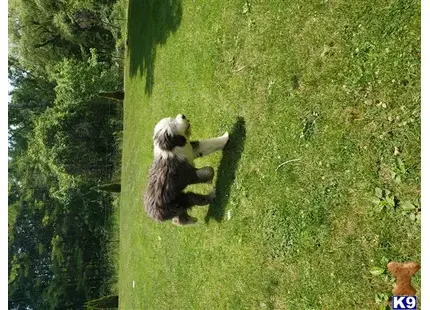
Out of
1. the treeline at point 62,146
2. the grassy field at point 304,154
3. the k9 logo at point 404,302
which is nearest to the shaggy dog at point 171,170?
the grassy field at point 304,154

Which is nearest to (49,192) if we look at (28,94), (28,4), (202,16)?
(28,94)

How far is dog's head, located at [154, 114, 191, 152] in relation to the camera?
7.11 m

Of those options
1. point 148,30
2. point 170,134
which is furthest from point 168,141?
point 148,30

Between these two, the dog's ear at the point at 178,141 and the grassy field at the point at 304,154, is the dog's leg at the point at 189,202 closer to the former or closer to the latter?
the grassy field at the point at 304,154

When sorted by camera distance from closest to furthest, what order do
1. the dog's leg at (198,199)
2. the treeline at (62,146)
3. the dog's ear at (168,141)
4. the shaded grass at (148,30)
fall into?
the dog's ear at (168,141)
the dog's leg at (198,199)
the shaded grass at (148,30)
the treeline at (62,146)

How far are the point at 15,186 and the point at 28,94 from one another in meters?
7.37

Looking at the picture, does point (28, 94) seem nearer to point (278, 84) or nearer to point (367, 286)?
point (278, 84)

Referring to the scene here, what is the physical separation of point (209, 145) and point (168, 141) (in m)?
1.20

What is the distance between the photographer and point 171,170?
23.7 ft

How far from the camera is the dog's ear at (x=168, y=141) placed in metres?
7.10

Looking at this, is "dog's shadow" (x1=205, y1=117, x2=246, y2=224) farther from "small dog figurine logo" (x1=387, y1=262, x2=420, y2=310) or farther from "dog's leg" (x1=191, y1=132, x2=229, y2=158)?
"small dog figurine logo" (x1=387, y1=262, x2=420, y2=310)

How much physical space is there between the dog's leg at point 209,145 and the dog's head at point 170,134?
0.72m

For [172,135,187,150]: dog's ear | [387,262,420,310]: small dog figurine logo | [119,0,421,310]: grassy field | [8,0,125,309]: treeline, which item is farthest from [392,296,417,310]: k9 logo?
[8,0,125,309]: treeline

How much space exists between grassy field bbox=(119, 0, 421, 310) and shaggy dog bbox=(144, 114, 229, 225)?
0.84 metres
